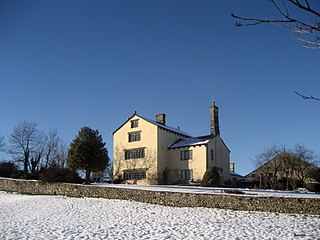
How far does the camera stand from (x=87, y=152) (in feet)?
109

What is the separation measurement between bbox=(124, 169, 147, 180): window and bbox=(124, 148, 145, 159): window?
1.74 meters

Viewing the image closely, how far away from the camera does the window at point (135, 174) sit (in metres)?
38.7

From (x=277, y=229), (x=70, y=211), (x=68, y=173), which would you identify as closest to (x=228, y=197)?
(x=277, y=229)

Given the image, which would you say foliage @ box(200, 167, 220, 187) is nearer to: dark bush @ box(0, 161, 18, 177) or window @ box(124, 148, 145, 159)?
window @ box(124, 148, 145, 159)

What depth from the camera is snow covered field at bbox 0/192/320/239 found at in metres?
11.8

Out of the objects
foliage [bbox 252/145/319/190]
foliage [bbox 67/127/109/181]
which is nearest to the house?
foliage [bbox 252/145/319/190]

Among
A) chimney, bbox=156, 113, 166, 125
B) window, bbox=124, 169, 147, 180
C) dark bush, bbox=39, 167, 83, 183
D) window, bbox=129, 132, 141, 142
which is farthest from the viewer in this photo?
chimney, bbox=156, 113, 166, 125

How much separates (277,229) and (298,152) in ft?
118

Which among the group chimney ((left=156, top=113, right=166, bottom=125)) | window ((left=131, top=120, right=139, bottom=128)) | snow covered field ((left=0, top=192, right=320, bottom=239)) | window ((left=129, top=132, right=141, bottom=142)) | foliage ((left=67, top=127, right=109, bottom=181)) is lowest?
snow covered field ((left=0, top=192, right=320, bottom=239))

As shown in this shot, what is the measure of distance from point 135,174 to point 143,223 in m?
25.1

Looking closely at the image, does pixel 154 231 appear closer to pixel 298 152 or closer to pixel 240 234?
pixel 240 234

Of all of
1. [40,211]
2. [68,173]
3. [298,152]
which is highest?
[298,152]

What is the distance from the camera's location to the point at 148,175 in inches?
1500

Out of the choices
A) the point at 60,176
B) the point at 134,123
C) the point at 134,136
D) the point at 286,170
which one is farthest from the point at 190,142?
the point at 60,176
